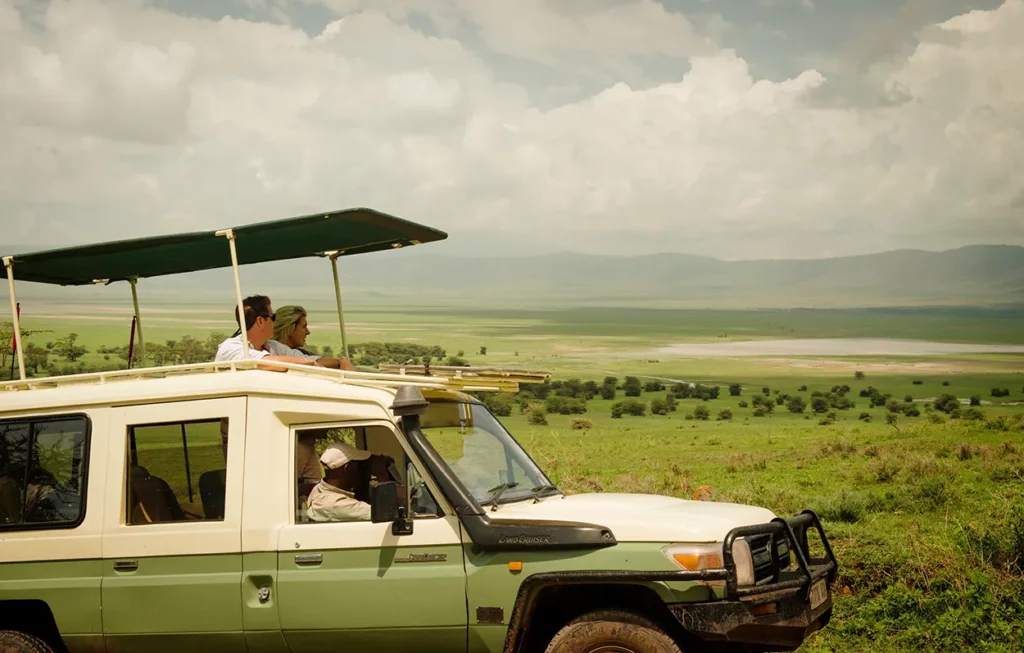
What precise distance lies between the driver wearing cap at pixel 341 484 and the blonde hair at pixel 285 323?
2.66m

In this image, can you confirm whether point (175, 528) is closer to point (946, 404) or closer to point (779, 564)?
point (779, 564)

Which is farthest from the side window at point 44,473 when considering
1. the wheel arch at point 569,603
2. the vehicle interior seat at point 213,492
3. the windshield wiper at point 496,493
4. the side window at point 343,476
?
the wheel arch at point 569,603

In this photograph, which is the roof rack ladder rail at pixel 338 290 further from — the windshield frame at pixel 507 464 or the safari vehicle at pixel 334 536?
the windshield frame at pixel 507 464

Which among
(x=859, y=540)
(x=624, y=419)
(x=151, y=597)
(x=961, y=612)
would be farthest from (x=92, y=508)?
(x=624, y=419)

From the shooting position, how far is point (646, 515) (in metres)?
6.84

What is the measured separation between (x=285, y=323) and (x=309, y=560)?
337 centimetres

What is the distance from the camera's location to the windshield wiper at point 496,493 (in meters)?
7.13

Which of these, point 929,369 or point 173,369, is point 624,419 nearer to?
point 173,369

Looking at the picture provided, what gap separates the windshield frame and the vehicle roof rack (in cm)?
17

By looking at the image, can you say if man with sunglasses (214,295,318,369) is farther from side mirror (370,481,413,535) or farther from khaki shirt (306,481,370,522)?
side mirror (370,481,413,535)

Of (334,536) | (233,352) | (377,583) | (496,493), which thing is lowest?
(377,583)

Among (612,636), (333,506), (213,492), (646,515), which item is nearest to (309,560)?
(333,506)

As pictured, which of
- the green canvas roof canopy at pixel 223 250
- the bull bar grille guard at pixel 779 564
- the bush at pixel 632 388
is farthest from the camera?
the bush at pixel 632 388

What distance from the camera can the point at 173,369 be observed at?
308 inches
